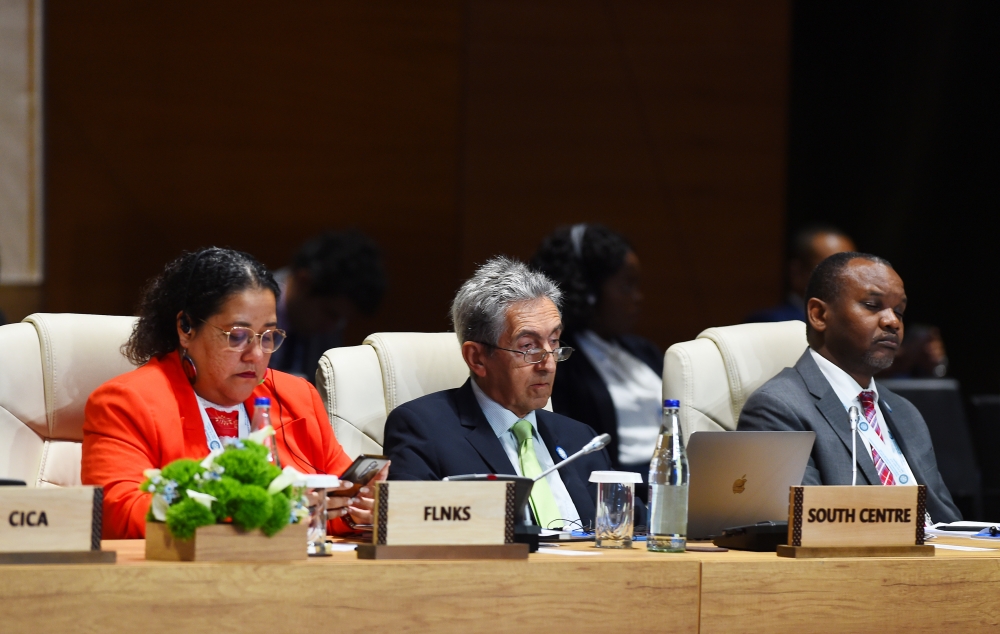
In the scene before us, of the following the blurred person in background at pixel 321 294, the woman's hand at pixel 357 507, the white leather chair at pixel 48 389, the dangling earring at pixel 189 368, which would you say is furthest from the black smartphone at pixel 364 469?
the blurred person in background at pixel 321 294

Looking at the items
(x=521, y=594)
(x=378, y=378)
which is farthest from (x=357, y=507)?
(x=378, y=378)

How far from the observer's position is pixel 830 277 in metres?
3.11

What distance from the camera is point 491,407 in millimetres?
2684

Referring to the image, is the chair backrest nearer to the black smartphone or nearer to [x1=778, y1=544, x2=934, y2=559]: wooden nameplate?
the black smartphone

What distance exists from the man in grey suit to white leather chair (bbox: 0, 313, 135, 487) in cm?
157

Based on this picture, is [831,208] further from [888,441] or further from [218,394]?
[218,394]

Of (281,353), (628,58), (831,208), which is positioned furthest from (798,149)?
(281,353)

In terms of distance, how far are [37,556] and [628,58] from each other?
169 inches

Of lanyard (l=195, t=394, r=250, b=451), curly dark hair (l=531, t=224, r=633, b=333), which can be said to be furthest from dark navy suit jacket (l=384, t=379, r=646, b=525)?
curly dark hair (l=531, t=224, r=633, b=333)

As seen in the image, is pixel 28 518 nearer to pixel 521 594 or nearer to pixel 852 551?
pixel 521 594

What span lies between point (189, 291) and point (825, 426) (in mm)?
1542

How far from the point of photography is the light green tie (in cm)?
258

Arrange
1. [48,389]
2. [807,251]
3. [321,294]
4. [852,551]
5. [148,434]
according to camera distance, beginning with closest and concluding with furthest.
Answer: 1. [852,551]
2. [148,434]
3. [48,389]
4. [321,294]
5. [807,251]

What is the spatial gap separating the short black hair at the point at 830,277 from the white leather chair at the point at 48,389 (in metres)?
1.74
